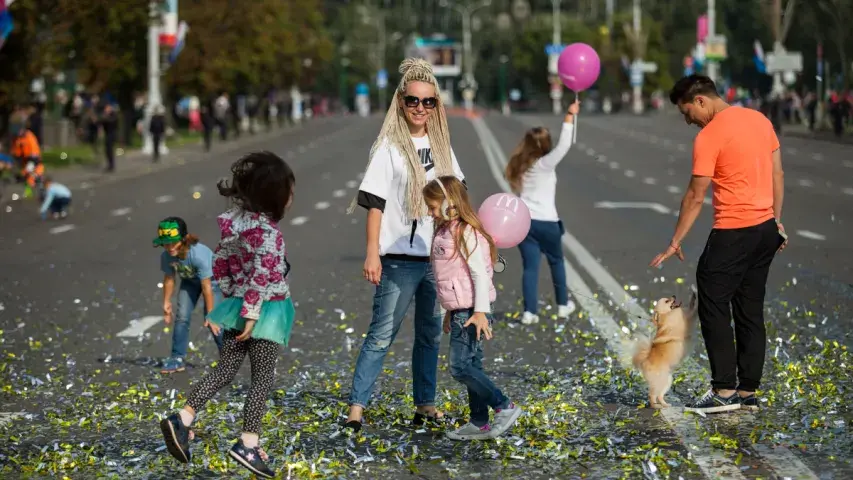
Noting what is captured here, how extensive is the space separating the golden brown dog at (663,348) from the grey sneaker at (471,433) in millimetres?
1013

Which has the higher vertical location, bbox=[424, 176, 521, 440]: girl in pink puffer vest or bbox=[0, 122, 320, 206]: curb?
bbox=[424, 176, 521, 440]: girl in pink puffer vest

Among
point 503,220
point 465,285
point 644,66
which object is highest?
point 503,220

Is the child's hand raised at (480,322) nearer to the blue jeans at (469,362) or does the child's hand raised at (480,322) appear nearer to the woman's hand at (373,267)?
the blue jeans at (469,362)

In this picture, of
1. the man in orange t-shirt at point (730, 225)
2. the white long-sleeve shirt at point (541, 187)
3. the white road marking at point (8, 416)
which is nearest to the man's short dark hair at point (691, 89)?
the man in orange t-shirt at point (730, 225)

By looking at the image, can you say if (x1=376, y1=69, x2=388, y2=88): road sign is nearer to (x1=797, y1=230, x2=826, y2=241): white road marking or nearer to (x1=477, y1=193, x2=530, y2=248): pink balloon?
(x1=797, y1=230, x2=826, y2=241): white road marking

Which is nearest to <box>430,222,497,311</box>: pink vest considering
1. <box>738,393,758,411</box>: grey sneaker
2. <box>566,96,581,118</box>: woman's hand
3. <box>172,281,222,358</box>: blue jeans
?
<box>738,393,758,411</box>: grey sneaker

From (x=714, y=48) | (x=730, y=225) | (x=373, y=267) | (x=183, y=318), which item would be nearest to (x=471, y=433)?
(x=373, y=267)

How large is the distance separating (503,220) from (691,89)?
1360mm

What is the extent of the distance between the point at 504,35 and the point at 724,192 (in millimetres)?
175043

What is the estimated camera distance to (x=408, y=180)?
280 inches

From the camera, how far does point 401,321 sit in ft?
23.8

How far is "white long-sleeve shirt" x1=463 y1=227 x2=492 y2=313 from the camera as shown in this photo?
22.5 feet

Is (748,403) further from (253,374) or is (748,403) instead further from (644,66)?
(644,66)

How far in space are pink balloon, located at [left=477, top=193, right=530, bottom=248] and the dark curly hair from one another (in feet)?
3.90
